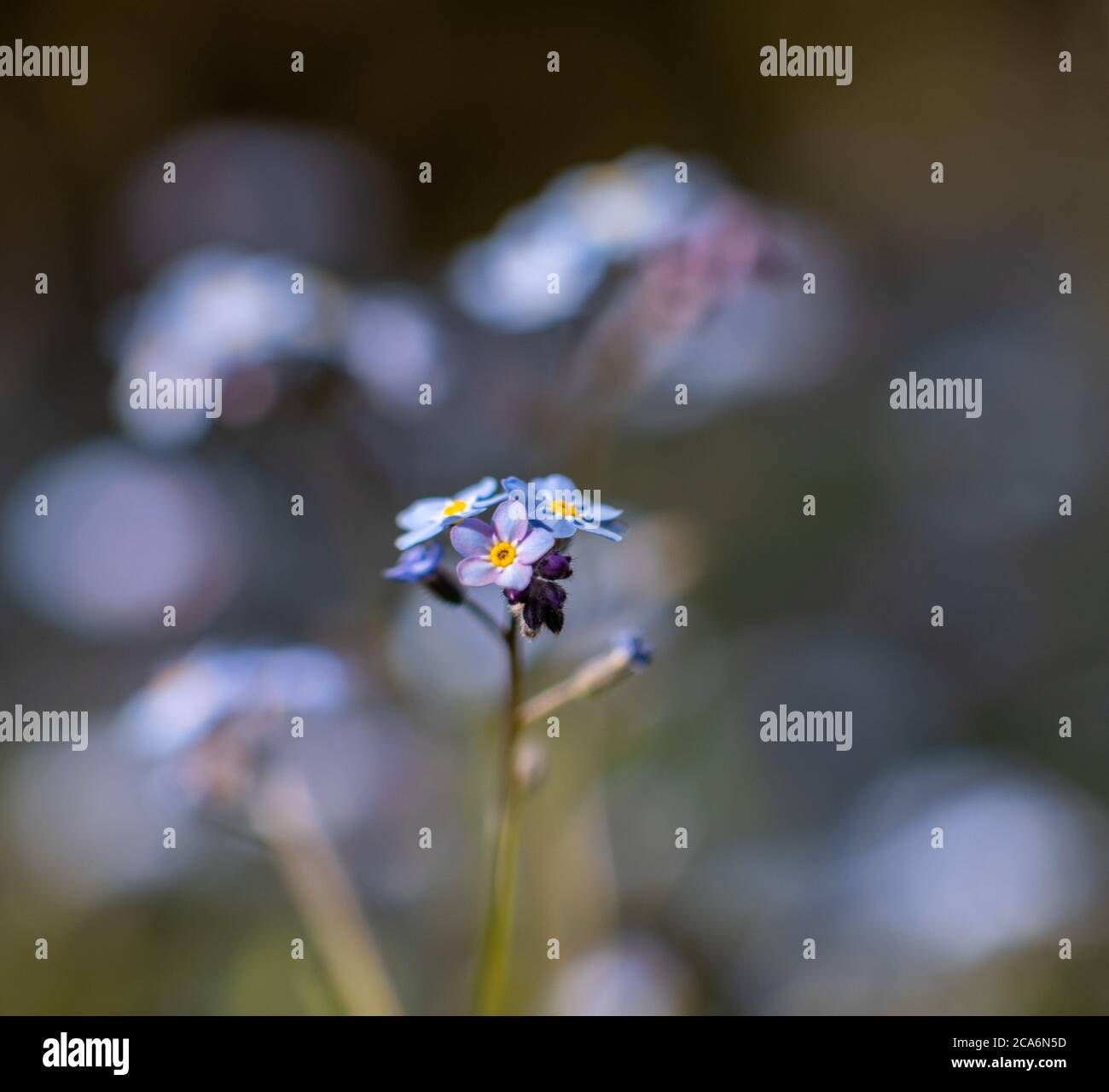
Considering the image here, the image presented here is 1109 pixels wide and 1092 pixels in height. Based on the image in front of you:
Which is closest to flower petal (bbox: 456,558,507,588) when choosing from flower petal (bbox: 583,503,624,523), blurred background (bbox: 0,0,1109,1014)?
flower petal (bbox: 583,503,624,523)

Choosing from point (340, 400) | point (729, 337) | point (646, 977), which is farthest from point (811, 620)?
point (340, 400)

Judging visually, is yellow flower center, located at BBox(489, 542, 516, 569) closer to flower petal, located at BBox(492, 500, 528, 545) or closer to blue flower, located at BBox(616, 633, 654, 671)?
flower petal, located at BBox(492, 500, 528, 545)

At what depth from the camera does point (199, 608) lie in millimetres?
3312

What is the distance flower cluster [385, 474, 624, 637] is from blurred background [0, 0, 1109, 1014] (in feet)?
1.92

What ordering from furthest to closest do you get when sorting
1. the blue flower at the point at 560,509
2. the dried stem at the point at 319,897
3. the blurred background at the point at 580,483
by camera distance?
the blurred background at the point at 580,483 < the dried stem at the point at 319,897 < the blue flower at the point at 560,509

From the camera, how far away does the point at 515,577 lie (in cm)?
128

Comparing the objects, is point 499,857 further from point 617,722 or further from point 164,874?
point 164,874

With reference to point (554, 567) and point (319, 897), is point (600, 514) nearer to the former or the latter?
point (554, 567)

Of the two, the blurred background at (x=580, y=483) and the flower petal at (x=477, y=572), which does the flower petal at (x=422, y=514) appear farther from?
the blurred background at (x=580, y=483)

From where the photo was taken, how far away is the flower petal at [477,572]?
1.30 meters

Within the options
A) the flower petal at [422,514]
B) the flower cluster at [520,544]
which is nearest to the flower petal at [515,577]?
the flower cluster at [520,544]

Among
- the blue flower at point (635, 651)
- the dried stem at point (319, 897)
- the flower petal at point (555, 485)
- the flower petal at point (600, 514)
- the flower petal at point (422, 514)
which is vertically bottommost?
the dried stem at point (319, 897)
